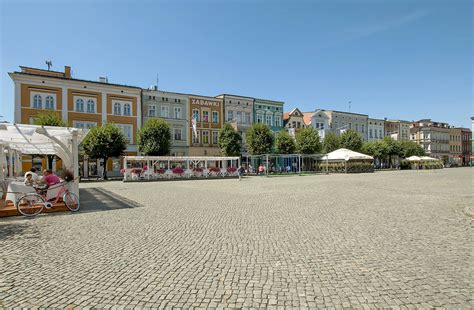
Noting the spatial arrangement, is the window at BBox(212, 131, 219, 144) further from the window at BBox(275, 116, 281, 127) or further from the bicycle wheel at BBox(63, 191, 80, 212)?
the bicycle wheel at BBox(63, 191, 80, 212)

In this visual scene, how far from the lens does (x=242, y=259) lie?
5699mm

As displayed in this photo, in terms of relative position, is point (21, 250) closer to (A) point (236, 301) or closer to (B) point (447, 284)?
(A) point (236, 301)

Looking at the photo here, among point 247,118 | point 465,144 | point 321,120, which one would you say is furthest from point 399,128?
point 247,118

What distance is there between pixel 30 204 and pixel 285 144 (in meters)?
41.8

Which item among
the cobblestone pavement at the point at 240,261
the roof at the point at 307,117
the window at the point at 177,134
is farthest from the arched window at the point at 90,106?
the roof at the point at 307,117

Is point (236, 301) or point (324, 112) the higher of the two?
point (324, 112)

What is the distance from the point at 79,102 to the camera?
40.0 meters

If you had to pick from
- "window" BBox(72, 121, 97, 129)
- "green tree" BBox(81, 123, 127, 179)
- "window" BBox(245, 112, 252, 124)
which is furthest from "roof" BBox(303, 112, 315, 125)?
"window" BBox(72, 121, 97, 129)

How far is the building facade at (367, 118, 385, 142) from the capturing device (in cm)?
7744

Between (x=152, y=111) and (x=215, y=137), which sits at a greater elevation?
(x=152, y=111)

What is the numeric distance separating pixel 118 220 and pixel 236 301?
6.64 meters

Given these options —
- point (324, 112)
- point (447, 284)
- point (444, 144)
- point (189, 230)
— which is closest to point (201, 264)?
point (189, 230)

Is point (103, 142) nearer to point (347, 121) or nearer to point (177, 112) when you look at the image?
point (177, 112)

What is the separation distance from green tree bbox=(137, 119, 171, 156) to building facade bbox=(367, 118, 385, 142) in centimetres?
5514
